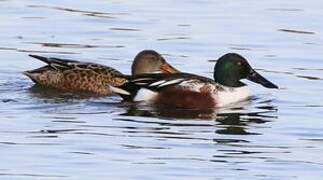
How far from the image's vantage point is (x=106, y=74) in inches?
654

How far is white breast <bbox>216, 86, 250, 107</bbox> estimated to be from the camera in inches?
622

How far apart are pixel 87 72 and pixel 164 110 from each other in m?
1.58

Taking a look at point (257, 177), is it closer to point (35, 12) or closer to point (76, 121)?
point (76, 121)

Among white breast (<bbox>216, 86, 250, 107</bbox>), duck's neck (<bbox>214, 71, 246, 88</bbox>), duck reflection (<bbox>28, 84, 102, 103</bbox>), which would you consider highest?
duck's neck (<bbox>214, 71, 246, 88</bbox>)

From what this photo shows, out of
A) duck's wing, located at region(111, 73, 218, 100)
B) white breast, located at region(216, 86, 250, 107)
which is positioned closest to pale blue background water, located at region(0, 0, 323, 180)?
white breast, located at region(216, 86, 250, 107)

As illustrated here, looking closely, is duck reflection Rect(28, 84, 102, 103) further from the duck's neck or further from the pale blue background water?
the duck's neck

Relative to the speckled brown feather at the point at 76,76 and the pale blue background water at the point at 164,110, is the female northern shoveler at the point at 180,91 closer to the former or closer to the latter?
the pale blue background water at the point at 164,110

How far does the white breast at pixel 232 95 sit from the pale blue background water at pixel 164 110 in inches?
4.7

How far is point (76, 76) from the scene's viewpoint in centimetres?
1675

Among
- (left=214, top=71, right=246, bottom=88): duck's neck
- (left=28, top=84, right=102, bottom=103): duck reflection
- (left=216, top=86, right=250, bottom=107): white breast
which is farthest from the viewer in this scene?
(left=214, top=71, right=246, bottom=88): duck's neck

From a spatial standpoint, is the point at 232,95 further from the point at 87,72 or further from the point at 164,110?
the point at 87,72

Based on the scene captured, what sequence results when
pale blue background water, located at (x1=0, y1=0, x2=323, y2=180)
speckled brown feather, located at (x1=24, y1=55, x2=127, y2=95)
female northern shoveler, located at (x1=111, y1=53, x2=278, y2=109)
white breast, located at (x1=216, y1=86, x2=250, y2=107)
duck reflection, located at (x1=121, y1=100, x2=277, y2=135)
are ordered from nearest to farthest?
pale blue background water, located at (x1=0, y1=0, x2=323, y2=180)
duck reflection, located at (x1=121, y1=100, x2=277, y2=135)
female northern shoveler, located at (x1=111, y1=53, x2=278, y2=109)
white breast, located at (x1=216, y1=86, x2=250, y2=107)
speckled brown feather, located at (x1=24, y1=55, x2=127, y2=95)

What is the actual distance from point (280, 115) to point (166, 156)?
2.69 m

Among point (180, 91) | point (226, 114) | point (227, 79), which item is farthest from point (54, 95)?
point (226, 114)
